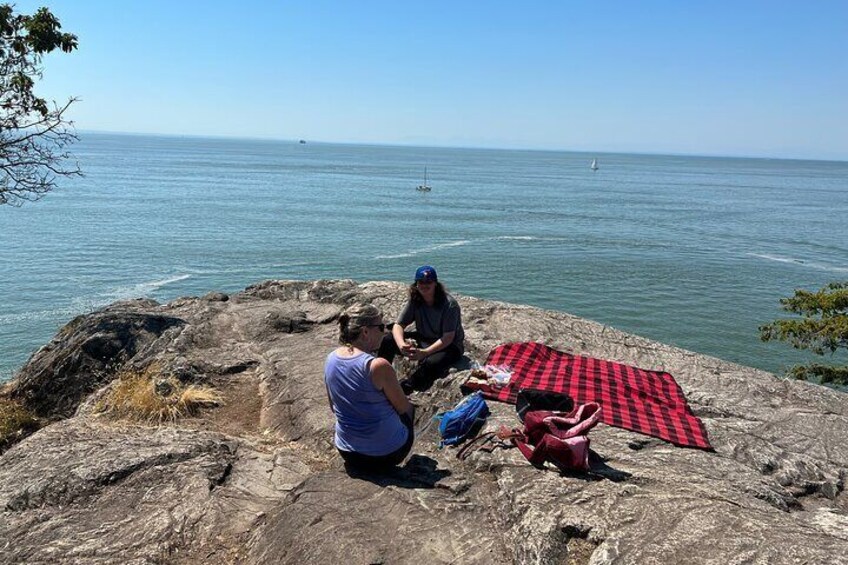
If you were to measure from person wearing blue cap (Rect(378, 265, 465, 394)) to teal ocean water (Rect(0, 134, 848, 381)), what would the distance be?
637 inches

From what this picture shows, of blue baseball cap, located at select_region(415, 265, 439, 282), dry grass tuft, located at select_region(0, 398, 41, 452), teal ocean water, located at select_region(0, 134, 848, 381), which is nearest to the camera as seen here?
blue baseball cap, located at select_region(415, 265, 439, 282)

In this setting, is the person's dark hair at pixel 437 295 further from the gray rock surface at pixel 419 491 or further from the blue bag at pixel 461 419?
the blue bag at pixel 461 419

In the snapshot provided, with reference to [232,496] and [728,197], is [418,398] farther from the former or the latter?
[728,197]

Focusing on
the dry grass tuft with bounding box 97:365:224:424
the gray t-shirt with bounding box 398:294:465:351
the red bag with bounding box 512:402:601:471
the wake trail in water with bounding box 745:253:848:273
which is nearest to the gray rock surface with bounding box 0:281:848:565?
the red bag with bounding box 512:402:601:471

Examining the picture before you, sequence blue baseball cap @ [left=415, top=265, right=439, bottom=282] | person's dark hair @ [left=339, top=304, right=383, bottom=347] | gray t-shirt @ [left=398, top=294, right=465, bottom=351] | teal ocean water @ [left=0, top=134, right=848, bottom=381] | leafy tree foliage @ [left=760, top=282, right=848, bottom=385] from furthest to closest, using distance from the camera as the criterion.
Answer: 1. teal ocean water @ [left=0, top=134, right=848, bottom=381]
2. leafy tree foliage @ [left=760, top=282, right=848, bottom=385]
3. gray t-shirt @ [left=398, top=294, right=465, bottom=351]
4. blue baseball cap @ [left=415, top=265, right=439, bottom=282]
5. person's dark hair @ [left=339, top=304, right=383, bottom=347]

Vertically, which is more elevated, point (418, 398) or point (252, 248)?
point (418, 398)

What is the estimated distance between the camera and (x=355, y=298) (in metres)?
13.0

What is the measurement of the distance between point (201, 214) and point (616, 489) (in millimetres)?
51670

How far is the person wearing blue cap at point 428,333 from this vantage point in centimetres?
812

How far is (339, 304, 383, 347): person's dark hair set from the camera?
210 inches

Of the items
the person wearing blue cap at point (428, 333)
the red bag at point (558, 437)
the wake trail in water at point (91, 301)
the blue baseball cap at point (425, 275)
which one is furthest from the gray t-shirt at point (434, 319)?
the wake trail in water at point (91, 301)

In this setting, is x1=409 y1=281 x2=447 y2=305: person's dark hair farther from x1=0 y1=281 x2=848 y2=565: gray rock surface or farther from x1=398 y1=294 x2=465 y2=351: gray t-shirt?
x1=0 y1=281 x2=848 y2=565: gray rock surface

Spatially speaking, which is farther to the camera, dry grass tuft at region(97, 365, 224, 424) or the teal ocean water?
the teal ocean water

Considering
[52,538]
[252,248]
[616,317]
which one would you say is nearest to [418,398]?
[52,538]
